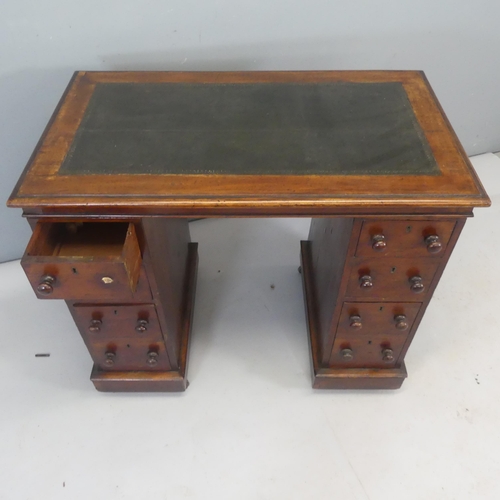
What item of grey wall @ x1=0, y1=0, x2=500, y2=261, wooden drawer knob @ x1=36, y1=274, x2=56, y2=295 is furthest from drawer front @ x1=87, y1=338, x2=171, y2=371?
grey wall @ x1=0, y1=0, x2=500, y2=261

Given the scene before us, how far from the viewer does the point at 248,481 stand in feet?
4.17

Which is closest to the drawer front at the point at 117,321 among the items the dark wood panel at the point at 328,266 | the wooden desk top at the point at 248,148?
the wooden desk top at the point at 248,148

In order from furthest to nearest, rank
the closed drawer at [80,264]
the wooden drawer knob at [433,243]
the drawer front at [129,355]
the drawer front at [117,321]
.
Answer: the drawer front at [129,355] → the drawer front at [117,321] → the wooden drawer knob at [433,243] → the closed drawer at [80,264]

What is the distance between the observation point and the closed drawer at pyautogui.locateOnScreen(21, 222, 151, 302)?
0.91m

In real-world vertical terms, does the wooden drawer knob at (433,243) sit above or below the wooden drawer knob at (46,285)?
above

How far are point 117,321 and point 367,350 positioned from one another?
75 centimetres

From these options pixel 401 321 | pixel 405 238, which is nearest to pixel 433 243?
pixel 405 238

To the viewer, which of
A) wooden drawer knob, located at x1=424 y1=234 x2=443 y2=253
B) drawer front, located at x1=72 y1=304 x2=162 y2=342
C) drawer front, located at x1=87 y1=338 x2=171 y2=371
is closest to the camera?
wooden drawer knob, located at x1=424 y1=234 x2=443 y2=253

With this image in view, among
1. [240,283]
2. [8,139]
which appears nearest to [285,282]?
[240,283]

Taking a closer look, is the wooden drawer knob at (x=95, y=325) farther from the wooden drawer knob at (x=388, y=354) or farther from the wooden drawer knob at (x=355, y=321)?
the wooden drawer knob at (x=388, y=354)

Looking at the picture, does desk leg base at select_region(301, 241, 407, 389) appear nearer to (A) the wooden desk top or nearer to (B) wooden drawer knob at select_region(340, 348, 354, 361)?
(B) wooden drawer knob at select_region(340, 348, 354, 361)

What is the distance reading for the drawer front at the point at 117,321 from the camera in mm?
1187

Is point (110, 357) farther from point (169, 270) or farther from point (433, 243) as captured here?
point (433, 243)

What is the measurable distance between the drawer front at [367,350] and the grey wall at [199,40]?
0.99m
